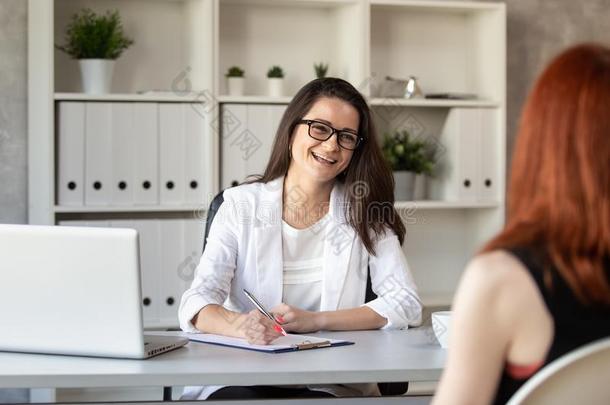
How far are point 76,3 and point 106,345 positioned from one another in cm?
228

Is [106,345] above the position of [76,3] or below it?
below

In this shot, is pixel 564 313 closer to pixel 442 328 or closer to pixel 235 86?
pixel 442 328

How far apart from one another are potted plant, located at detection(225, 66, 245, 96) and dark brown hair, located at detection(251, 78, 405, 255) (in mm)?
1163

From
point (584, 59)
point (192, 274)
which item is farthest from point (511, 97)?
point (584, 59)

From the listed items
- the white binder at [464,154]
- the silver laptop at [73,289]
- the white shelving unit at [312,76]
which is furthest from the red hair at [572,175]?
the white binder at [464,154]

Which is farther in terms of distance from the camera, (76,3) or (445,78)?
(445,78)

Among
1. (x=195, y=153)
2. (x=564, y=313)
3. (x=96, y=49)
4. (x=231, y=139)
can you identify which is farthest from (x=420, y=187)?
(x=564, y=313)

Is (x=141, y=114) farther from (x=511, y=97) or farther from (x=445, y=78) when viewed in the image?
(x=511, y=97)

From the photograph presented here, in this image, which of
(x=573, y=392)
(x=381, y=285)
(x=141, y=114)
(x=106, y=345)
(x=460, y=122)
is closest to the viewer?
(x=573, y=392)

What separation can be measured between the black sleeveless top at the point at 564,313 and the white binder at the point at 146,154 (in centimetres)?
272

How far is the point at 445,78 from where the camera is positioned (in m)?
4.19

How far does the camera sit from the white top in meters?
2.51

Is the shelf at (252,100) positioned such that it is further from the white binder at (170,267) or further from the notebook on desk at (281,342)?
the notebook on desk at (281,342)

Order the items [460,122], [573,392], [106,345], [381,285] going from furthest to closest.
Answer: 1. [460,122]
2. [381,285]
3. [106,345]
4. [573,392]
